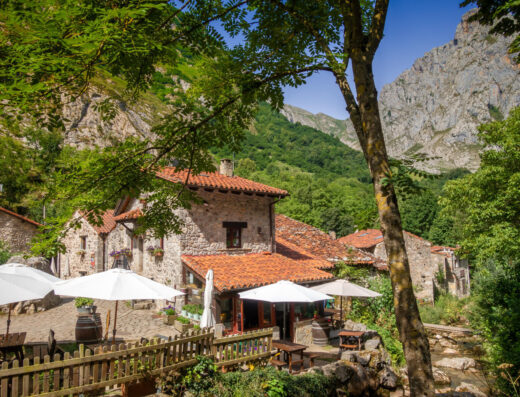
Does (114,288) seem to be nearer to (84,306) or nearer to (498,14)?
(84,306)

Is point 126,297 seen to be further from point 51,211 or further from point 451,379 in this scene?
point 51,211

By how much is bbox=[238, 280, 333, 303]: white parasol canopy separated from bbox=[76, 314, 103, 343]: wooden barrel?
4405 mm

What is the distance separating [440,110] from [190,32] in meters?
143

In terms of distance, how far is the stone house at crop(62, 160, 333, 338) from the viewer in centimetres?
1210

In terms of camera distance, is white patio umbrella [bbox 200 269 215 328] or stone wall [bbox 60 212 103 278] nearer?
white patio umbrella [bbox 200 269 215 328]

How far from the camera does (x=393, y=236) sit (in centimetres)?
326

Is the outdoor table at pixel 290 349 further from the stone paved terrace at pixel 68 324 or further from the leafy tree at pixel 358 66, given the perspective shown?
the leafy tree at pixel 358 66

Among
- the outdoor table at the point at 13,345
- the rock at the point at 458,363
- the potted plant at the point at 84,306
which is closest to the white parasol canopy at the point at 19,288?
the outdoor table at the point at 13,345

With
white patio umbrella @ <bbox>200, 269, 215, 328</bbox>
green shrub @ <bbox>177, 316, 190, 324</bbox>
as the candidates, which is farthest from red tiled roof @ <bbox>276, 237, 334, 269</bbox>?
white patio umbrella @ <bbox>200, 269, 215, 328</bbox>

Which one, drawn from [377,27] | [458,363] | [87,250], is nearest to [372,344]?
[458,363]

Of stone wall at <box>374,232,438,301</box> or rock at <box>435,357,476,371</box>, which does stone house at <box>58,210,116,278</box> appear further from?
stone wall at <box>374,232,438,301</box>

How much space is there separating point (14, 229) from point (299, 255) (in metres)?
17.4

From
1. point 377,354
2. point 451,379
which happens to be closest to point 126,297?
point 377,354

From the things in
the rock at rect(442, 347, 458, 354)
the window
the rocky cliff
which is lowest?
the rock at rect(442, 347, 458, 354)
